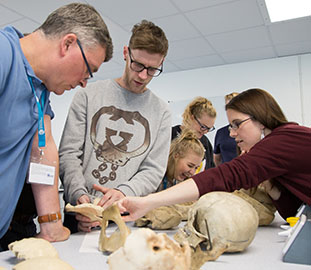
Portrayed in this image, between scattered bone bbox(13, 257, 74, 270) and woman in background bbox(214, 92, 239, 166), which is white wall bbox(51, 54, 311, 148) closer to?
woman in background bbox(214, 92, 239, 166)

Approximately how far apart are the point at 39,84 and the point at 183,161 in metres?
1.11

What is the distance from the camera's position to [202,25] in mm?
3887

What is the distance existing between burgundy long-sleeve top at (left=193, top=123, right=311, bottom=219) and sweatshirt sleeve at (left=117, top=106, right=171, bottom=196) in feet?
1.19

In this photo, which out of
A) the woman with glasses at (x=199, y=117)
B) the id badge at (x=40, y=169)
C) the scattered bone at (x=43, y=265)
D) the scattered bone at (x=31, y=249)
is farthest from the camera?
the woman with glasses at (x=199, y=117)

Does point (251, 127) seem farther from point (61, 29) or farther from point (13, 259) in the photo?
point (13, 259)

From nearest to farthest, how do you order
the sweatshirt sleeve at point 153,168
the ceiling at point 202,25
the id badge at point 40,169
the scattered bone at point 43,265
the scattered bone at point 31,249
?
the scattered bone at point 43,265
the scattered bone at point 31,249
the id badge at point 40,169
the sweatshirt sleeve at point 153,168
the ceiling at point 202,25

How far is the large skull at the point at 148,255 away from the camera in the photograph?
0.51 m

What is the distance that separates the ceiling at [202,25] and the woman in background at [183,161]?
197 cm

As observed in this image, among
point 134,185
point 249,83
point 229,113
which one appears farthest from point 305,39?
point 134,185

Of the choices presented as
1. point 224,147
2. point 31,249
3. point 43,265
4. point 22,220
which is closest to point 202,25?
point 224,147

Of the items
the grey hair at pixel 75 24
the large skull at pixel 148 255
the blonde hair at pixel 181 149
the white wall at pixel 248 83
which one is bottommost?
the large skull at pixel 148 255

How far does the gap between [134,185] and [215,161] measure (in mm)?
2470

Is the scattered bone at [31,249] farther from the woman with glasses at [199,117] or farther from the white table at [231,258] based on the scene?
the woman with glasses at [199,117]

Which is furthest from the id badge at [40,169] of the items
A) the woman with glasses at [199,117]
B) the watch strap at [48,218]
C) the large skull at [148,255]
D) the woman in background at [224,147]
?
the woman in background at [224,147]
